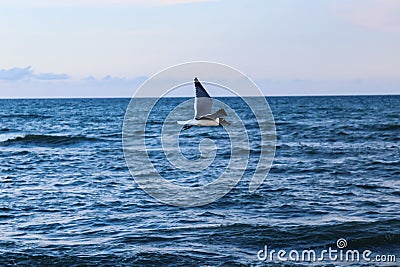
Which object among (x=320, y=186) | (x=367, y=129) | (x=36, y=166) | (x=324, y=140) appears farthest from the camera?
(x=367, y=129)

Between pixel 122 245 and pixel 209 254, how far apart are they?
192cm

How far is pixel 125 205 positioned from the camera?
16688 millimetres

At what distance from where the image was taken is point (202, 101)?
381 inches

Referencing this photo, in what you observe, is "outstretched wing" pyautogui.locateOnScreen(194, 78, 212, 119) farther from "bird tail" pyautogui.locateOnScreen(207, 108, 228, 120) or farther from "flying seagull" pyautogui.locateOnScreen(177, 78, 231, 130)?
"bird tail" pyautogui.locateOnScreen(207, 108, 228, 120)

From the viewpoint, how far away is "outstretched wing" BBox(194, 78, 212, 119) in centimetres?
963

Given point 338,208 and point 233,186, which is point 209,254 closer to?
point 338,208

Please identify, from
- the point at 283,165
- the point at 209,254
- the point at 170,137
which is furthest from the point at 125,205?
the point at 170,137

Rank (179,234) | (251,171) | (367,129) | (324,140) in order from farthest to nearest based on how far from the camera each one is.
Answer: (367,129), (324,140), (251,171), (179,234)

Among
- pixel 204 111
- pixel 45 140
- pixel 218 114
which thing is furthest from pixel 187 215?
pixel 45 140

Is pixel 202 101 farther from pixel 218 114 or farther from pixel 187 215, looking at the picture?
pixel 187 215

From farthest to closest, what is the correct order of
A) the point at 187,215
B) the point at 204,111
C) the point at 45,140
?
the point at 45,140, the point at 187,215, the point at 204,111

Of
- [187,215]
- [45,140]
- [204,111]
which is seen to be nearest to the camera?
[204,111]

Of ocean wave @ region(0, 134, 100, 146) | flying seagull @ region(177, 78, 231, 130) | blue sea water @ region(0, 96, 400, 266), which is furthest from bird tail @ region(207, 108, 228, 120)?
ocean wave @ region(0, 134, 100, 146)

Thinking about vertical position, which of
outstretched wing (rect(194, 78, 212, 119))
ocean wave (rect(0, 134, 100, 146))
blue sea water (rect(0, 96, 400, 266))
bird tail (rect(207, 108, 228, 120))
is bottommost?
blue sea water (rect(0, 96, 400, 266))
